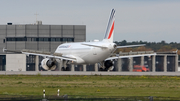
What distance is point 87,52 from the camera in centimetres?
7281

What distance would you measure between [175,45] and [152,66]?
47646 millimetres

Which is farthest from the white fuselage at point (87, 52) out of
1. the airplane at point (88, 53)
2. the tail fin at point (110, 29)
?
the tail fin at point (110, 29)

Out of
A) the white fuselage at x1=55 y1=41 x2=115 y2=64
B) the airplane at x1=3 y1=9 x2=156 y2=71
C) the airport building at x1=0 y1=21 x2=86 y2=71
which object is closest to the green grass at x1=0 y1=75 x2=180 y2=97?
the airplane at x1=3 y1=9 x2=156 y2=71

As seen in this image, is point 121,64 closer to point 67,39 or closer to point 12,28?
point 67,39

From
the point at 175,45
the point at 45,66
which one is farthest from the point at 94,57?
the point at 175,45

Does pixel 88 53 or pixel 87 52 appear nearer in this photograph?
pixel 88 53

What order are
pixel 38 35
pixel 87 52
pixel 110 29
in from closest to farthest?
pixel 110 29 → pixel 87 52 → pixel 38 35

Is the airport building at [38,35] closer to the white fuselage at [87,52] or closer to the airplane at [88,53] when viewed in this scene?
the white fuselage at [87,52]

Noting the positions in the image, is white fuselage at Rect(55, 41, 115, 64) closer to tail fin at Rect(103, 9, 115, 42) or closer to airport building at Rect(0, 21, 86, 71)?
tail fin at Rect(103, 9, 115, 42)

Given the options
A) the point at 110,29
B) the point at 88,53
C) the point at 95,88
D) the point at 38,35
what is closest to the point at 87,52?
the point at 88,53

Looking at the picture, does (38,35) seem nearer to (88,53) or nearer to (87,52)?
(87,52)

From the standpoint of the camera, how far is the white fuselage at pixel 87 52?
68.6 meters

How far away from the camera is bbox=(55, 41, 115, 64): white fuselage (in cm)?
6856

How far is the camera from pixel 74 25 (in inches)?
4616
